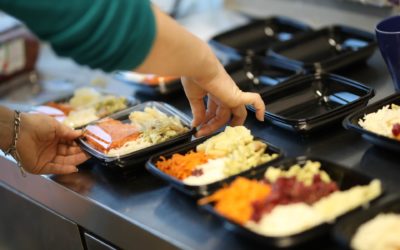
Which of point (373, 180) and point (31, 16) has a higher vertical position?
point (31, 16)

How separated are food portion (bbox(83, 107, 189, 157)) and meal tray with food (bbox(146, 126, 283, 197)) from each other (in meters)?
0.11

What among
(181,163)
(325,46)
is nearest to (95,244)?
(181,163)

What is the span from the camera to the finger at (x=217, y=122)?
55.7 inches

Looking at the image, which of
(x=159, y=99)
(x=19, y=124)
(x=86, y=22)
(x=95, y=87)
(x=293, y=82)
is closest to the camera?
(x=86, y=22)

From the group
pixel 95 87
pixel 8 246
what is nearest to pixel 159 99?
pixel 95 87

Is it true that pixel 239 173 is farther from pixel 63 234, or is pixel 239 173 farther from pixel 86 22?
pixel 63 234

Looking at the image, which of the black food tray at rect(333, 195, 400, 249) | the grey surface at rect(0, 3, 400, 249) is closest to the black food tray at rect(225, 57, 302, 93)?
the grey surface at rect(0, 3, 400, 249)

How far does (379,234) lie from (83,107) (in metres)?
0.99

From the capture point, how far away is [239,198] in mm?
1074

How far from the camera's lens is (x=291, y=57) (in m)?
1.84

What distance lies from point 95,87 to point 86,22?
3.08 feet

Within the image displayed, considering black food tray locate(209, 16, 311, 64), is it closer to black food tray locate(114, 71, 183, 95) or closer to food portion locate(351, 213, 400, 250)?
black food tray locate(114, 71, 183, 95)

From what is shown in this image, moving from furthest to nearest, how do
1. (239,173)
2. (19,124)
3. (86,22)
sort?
(19,124), (239,173), (86,22)

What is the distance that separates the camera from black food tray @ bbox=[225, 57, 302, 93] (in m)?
1.76
